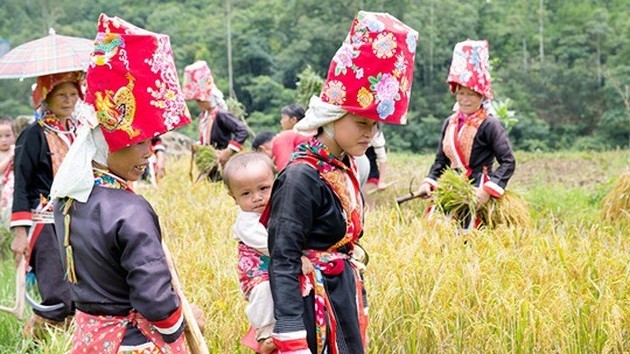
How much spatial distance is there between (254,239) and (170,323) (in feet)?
1.70

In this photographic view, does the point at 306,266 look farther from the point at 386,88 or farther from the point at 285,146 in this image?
the point at 285,146

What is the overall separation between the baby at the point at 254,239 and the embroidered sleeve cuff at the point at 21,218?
1.62m

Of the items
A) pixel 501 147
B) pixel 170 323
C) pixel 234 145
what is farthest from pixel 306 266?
pixel 234 145

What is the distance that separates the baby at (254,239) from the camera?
2.26 m

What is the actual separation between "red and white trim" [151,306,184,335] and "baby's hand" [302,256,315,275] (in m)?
0.37

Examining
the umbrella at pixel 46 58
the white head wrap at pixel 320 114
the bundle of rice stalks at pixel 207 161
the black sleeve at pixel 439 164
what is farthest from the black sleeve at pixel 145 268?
the bundle of rice stalks at pixel 207 161

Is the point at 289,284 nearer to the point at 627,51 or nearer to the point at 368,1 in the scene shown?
the point at 627,51

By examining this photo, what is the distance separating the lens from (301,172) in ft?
7.20

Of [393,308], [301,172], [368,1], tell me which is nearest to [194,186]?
[393,308]

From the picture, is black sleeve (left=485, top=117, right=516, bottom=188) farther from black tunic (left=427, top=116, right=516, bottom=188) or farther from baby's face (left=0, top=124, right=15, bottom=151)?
baby's face (left=0, top=124, right=15, bottom=151)

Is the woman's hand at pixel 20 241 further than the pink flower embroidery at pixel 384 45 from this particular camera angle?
Yes

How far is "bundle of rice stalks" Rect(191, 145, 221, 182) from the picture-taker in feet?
25.6

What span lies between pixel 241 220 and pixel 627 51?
104 feet

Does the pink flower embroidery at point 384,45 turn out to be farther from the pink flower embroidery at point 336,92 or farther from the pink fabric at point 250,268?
the pink fabric at point 250,268
